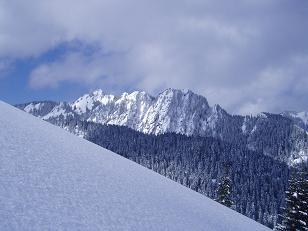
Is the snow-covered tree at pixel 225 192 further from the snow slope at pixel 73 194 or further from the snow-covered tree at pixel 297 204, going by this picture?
the snow slope at pixel 73 194

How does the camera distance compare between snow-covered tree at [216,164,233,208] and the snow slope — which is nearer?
the snow slope

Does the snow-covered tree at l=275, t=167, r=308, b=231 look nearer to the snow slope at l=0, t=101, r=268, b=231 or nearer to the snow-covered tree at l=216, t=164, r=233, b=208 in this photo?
the snow-covered tree at l=216, t=164, r=233, b=208

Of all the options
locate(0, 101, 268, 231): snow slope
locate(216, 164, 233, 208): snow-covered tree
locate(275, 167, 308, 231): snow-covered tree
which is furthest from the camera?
locate(216, 164, 233, 208): snow-covered tree

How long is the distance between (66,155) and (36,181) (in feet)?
15.2

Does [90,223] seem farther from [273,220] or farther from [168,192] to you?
[273,220]

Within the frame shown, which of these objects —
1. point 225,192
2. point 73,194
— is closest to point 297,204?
point 225,192

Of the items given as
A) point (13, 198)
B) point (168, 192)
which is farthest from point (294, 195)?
point (13, 198)

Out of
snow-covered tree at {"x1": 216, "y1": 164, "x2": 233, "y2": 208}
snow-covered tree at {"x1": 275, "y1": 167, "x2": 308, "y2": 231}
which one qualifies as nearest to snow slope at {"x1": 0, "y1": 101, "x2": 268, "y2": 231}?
snow-covered tree at {"x1": 275, "y1": 167, "x2": 308, "y2": 231}

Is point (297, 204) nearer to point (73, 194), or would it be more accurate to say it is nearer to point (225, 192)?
point (225, 192)

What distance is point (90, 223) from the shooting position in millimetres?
9891

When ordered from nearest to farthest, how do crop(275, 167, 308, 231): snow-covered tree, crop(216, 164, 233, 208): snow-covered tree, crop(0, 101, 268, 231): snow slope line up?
crop(0, 101, 268, 231): snow slope
crop(275, 167, 308, 231): snow-covered tree
crop(216, 164, 233, 208): snow-covered tree

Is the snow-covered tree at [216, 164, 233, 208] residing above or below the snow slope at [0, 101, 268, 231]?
above

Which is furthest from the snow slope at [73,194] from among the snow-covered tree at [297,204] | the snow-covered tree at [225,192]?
the snow-covered tree at [225,192]

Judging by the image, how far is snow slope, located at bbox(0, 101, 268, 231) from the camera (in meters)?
9.33
